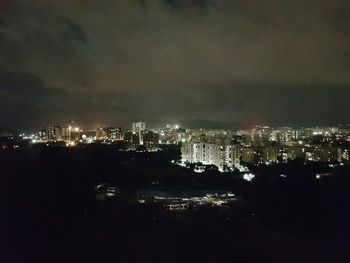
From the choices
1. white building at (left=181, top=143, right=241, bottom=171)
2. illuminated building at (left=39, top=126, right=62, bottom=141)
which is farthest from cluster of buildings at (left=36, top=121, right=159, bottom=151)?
white building at (left=181, top=143, right=241, bottom=171)

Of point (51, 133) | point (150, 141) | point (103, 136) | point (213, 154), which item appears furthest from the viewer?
point (103, 136)

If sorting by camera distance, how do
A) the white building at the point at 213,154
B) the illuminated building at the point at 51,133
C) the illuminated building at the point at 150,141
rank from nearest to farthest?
1. the white building at the point at 213,154
2. the illuminated building at the point at 150,141
3. the illuminated building at the point at 51,133

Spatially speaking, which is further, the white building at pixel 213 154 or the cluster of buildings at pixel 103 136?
the cluster of buildings at pixel 103 136

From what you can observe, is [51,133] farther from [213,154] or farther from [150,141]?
[213,154]

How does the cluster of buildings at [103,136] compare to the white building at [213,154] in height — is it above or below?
above

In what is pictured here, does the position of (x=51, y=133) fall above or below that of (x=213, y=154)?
above

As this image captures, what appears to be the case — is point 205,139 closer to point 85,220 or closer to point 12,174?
→ point 12,174

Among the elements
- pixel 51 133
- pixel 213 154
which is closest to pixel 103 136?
pixel 51 133

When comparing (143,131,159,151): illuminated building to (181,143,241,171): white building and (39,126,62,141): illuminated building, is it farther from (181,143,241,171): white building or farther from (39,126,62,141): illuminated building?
(39,126,62,141): illuminated building

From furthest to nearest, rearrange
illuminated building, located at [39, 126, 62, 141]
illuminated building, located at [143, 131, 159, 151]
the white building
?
illuminated building, located at [39, 126, 62, 141] → illuminated building, located at [143, 131, 159, 151] → the white building

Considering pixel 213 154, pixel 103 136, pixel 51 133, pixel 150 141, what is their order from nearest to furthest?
1. pixel 213 154
2. pixel 150 141
3. pixel 51 133
4. pixel 103 136

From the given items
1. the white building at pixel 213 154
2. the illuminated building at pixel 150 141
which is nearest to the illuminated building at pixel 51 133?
the illuminated building at pixel 150 141

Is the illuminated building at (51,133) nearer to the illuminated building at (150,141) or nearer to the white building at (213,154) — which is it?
the illuminated building at (150,141)
